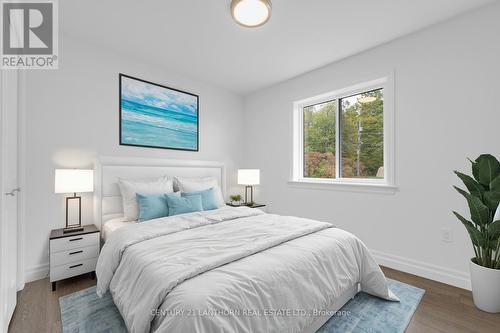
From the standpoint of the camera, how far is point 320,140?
3.51 metres

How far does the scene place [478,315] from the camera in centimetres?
176

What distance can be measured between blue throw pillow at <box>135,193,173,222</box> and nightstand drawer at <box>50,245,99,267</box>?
1.76 ft

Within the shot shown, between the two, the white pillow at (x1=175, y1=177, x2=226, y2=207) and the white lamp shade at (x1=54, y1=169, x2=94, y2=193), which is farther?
the white pillow at (x1=175, y1=177, x2=226, y2=207)

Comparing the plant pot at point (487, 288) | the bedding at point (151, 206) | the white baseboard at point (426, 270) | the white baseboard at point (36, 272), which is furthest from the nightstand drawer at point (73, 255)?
the plant pot at point (487, 288)

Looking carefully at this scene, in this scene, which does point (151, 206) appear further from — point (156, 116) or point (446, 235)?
point (446, 235)

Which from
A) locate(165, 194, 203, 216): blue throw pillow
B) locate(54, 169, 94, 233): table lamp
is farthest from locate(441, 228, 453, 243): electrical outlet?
locate(54, 169, 94, 233): table lamp

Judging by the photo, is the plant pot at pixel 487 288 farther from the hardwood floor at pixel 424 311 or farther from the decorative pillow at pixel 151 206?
the decorative pillow at pixel 151 206

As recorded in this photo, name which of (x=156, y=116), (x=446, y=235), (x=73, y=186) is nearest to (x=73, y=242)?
(x=73, y=186)

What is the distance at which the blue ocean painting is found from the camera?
294 cm

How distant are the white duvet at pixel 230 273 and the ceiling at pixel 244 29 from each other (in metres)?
1.97

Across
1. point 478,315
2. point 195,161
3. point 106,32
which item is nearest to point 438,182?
point 478,315

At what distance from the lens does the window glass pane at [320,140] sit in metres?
3.37

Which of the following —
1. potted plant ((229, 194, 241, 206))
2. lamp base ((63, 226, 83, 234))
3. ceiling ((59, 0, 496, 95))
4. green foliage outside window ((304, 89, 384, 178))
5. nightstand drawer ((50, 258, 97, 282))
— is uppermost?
ceiling ((59, 0, 496, 95))

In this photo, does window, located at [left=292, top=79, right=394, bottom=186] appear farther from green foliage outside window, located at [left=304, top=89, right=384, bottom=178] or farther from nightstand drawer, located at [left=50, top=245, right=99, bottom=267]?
nightstand drawer, located at [left=50, top=245, right=99, bottom=267]
